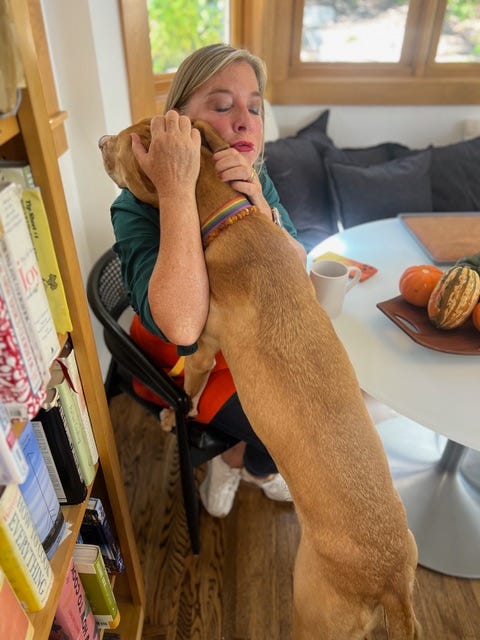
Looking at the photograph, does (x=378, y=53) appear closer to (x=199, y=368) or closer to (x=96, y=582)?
(x=199, y=368)

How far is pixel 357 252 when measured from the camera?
1586 millimetres

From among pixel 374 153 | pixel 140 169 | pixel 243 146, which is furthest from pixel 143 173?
pixel 374 153

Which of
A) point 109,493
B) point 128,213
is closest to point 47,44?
point 128,213

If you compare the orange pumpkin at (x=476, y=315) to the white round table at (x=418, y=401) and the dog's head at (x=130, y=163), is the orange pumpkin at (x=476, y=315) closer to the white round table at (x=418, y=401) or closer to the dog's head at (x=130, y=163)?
the white round table at (x=418, y=401)

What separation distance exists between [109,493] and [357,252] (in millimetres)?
1056

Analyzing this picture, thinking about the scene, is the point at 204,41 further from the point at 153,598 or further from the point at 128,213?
the point at 153,598

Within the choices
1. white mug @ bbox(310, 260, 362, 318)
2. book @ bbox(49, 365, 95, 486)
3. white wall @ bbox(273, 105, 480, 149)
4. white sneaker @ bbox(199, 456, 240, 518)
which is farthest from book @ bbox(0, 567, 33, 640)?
white wall @ bbox(273, 105, 480, 149)

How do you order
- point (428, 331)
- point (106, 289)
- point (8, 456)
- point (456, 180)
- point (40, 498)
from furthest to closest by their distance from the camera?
point (456, 180) < point (106, 289) < point (428, 331) < point (40, 498) < point (8, 456)

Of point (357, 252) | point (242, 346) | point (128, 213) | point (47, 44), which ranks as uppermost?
point (47, 44)

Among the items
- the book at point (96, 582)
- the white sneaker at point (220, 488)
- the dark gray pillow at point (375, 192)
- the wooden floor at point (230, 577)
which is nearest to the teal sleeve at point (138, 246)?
the book at point (96, 582)

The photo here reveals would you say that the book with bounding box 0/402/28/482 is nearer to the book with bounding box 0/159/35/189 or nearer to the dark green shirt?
the book with bounding box 0/159/35/189

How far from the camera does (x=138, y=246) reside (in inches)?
42.3

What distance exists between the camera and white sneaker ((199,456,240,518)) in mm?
1683

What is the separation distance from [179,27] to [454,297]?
2029mm
